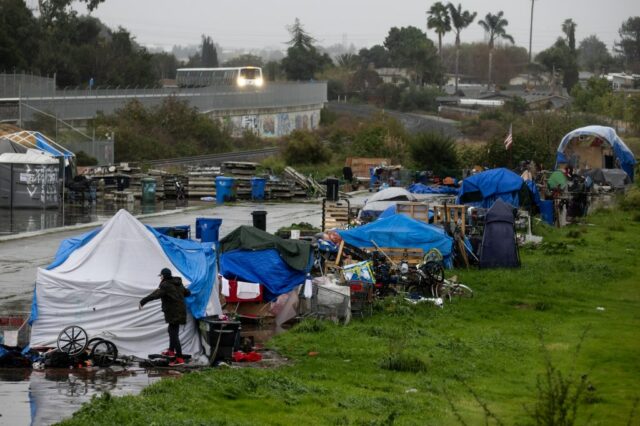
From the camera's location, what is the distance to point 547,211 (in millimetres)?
46031

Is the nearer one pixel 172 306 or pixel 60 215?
pixel 172 306

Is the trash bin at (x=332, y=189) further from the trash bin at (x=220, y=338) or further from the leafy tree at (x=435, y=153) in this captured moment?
the trash bin at (x=220, y=338)

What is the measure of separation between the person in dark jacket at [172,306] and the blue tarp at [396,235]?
385 inches

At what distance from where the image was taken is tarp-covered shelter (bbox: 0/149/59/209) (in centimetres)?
4541

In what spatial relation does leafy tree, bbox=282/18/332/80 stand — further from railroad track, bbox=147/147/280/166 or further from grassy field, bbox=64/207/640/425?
grassy field, bbox=64/207/640/425

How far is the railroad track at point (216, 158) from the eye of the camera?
6688 cm

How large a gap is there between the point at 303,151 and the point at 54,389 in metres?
51.5

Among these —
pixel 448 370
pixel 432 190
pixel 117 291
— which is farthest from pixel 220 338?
pixel 432 190

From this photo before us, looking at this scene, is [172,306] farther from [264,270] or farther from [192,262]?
[264,270]

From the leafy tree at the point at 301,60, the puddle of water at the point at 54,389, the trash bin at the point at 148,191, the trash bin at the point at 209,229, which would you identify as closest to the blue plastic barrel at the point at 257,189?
the trash bin at the point at 148,191

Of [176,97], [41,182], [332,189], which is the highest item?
[176,97]

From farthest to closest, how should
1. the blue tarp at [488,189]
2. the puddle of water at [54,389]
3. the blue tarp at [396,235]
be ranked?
the blue tarp at [488,189] < the blue tarp at [396,235] < the puddle of water at [54,389]

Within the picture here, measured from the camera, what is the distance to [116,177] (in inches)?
2090

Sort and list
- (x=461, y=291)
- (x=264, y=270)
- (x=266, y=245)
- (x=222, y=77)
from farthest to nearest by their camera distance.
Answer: (x=222, y=77) < (x=461, y=291) < (x=266, y=245) < (x=264, y=270)
